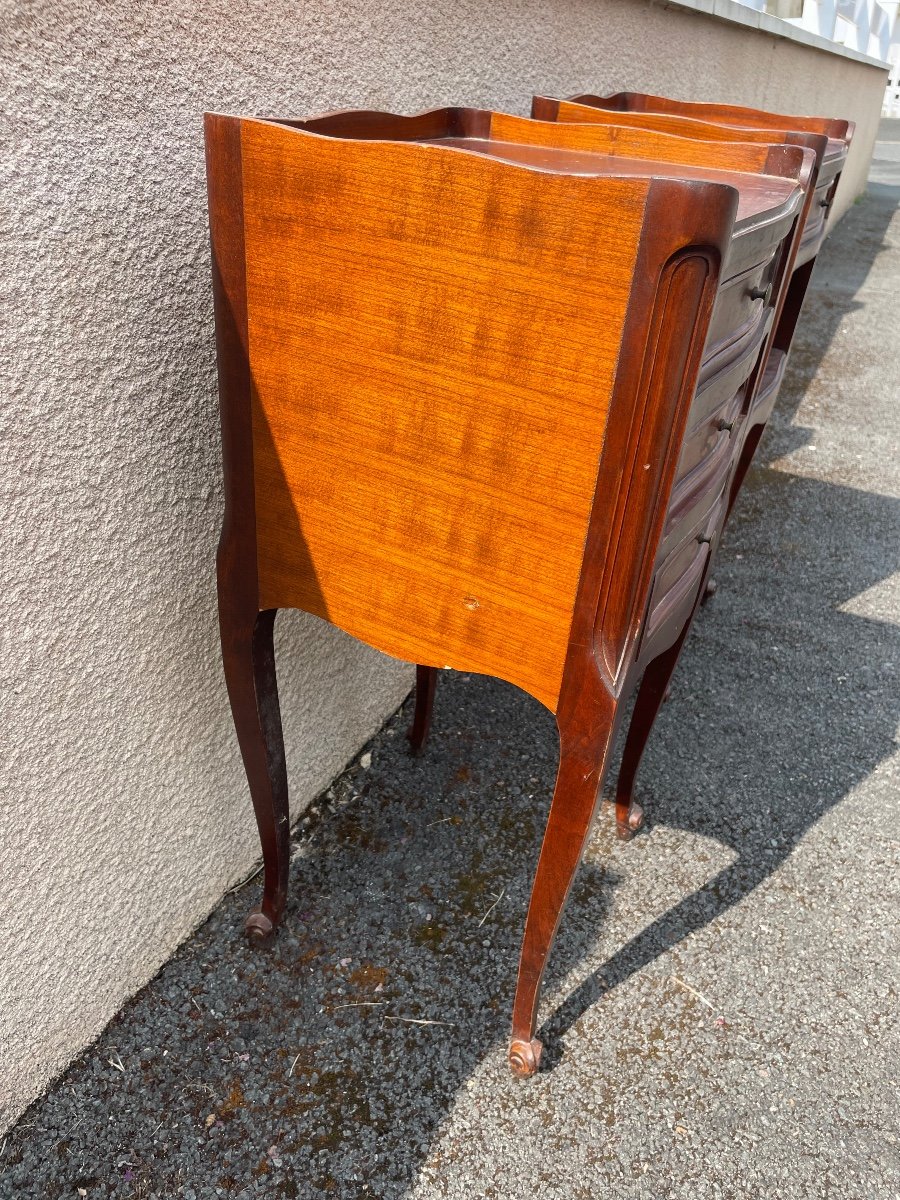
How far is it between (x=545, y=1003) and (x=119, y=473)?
3.65 ft

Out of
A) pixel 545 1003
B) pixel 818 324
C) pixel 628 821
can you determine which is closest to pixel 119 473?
pixel 545 1003

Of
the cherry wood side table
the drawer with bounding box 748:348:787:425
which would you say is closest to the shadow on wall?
the drawer with bounding box 748:348:787:425

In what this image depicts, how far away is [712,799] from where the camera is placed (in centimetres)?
208

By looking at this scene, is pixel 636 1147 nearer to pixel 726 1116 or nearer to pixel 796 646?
pixel 726 1116

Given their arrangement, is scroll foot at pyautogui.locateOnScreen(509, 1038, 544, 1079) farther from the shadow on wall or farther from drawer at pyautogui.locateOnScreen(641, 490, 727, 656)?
the shadow on wall

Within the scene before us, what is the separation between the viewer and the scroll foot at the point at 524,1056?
144 cm

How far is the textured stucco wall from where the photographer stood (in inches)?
41.2

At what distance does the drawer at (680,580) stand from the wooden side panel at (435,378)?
168mm

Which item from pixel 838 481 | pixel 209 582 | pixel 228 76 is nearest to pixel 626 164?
pixel 228 76

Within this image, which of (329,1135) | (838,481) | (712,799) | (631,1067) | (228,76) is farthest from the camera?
(838,481)

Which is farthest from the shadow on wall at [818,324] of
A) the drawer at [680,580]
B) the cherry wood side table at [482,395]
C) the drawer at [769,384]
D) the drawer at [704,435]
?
the cherry wood side table at [482,395]

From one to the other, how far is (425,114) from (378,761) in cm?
130

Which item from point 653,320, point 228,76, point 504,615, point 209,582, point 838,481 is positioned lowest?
point 838,481

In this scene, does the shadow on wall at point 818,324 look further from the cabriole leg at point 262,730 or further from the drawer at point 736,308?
the cabriole leg at point 262,730
